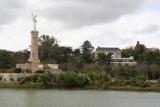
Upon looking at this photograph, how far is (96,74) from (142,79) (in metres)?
7.31

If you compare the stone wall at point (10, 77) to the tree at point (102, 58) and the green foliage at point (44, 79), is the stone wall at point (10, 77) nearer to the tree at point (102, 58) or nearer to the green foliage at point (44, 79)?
the green foliage at point (44, 79)

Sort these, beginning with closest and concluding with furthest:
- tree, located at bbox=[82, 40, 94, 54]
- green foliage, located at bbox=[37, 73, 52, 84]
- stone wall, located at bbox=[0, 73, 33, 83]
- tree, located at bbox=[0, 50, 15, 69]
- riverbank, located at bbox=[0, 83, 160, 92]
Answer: riverbank, located at bbox=[0, 83, 160, 92] → green foliage, located at bbox=[37, 73, 52, 84] → stone wall, located at bbox=[0, 73, 33, 83] → tree, located at bbox=[0, 50, 15, 69] → tree, located at bbox=[82, 40, 94, 54]

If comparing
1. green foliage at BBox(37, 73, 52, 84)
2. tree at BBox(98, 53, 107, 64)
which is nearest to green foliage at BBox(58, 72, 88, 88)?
green foliage at BBox(37, 73, 52, 84)

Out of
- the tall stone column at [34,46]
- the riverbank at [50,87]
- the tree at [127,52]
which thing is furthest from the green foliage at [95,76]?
the tree at [127,52]

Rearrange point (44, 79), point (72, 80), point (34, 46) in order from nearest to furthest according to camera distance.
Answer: point (72, 80)
point (44, 79)
point (34, 46)

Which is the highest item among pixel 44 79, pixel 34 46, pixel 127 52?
pixel 127 52

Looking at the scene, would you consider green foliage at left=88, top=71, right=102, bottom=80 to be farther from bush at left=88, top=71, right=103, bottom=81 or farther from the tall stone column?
the tall stone column

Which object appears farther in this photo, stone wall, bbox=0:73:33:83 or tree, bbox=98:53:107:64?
tree, bbox=98:53:107:64

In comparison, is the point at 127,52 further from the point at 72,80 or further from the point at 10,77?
the point at 72,80

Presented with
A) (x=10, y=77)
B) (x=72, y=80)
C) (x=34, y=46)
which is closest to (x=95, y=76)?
(x=72, y=80)

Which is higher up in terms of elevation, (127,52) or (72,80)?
(127,52)

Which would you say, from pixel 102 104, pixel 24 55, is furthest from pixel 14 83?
pixel 24 55

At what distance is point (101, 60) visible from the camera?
100 m

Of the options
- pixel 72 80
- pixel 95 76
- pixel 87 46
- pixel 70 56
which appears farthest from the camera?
pixel 87 46
